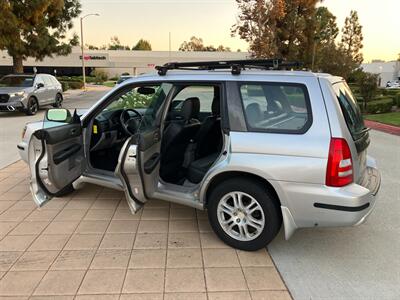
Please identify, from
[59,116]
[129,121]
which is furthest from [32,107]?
[59,116]

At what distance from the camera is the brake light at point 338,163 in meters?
3.16

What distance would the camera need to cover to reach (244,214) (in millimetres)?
3656

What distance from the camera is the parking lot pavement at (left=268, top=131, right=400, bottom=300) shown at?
315cm

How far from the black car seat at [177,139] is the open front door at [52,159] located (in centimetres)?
102

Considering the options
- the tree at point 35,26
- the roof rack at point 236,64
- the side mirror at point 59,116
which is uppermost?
the tree at point 35,26

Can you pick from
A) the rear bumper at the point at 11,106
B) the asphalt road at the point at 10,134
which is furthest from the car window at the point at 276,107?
the rear bumper at the point at 11,106

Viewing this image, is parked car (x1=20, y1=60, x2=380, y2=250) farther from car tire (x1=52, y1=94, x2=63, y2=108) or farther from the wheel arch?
car tire (x1=52, y1=94, x2=63, y2=108)

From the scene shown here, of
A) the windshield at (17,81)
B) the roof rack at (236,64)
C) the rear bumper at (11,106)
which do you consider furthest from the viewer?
the windshield at (17,81)

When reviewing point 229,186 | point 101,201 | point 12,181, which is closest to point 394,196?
point 229,186

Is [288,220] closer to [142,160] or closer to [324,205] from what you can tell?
[324,205]

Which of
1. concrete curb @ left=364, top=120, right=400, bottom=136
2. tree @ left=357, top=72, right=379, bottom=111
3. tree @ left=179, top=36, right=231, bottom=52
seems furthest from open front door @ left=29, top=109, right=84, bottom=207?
tree @ left=179, top=36, right=231, bottom=52

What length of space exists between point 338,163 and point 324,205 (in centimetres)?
37

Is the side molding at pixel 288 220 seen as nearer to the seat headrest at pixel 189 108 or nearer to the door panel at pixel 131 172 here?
the door panel at pixel 131 172

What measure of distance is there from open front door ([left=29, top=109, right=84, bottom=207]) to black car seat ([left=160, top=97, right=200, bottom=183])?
1018 millimetres
